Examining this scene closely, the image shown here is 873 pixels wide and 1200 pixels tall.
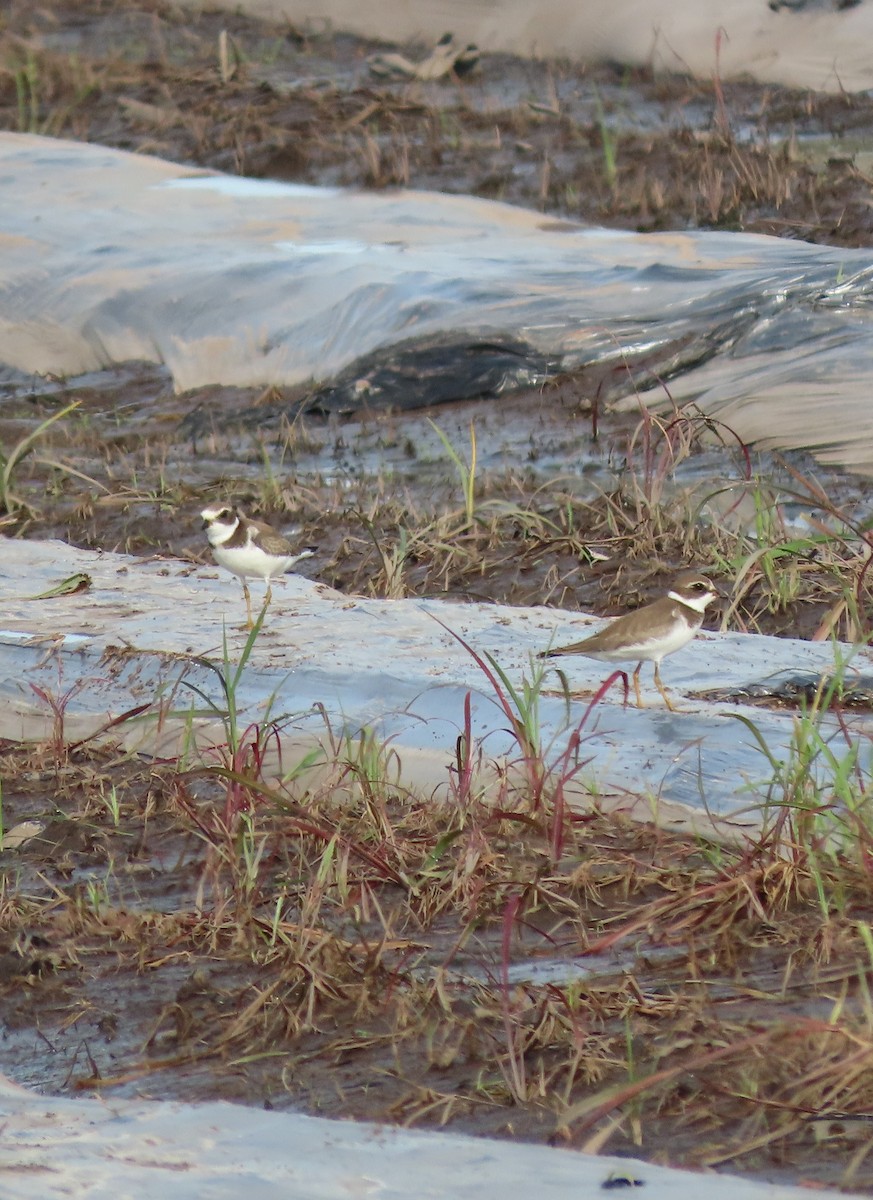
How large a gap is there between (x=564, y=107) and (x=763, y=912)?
9056 mm

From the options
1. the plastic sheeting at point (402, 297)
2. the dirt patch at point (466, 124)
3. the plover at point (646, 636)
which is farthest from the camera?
the dirt patch at point (466, 124)

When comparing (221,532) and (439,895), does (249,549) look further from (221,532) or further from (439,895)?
(439,895)

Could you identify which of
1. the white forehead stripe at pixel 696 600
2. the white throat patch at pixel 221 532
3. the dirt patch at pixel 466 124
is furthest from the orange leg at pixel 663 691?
the dirt patch at pixel 466 124

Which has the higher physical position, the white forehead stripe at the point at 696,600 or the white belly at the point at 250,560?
the white forehead stripe at the point at 696,600

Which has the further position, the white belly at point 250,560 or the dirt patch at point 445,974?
the white belly at point 250,560

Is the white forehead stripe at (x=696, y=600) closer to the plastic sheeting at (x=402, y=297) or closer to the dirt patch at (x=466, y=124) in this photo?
the plastic sheeting at (x=402, y=297)

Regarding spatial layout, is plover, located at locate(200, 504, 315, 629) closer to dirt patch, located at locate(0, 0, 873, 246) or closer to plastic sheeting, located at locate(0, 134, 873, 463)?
plastic sheeting, located at locate(0, 134, 873, 463)

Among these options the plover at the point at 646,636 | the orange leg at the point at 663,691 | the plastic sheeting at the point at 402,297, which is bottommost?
the plastic sheeting at the point at 402,297

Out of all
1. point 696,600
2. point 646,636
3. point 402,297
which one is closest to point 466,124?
point 402,297

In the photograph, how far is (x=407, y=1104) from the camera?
102 inches

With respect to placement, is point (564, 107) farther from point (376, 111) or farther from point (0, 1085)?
point (0, 1085)

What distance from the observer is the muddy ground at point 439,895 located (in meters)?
2.57

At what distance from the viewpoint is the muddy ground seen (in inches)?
101

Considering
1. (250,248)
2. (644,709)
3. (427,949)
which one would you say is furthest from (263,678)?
(250,248)
